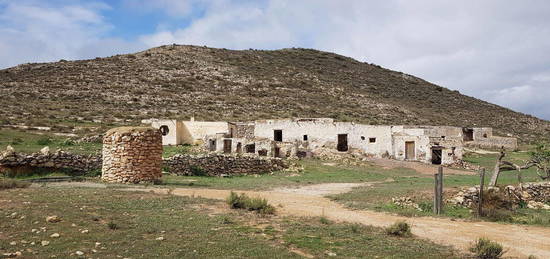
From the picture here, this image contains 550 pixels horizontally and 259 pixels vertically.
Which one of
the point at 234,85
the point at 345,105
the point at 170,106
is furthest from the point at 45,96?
the point at 345,105

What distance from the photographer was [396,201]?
1355 centimetres

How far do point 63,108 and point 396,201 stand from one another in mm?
36924

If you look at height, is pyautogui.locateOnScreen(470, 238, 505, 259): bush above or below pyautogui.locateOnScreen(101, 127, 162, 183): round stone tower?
below

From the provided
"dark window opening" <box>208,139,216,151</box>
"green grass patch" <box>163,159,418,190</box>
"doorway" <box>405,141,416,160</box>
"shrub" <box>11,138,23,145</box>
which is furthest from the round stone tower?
"doorway" <box>405,141,416,160</box>

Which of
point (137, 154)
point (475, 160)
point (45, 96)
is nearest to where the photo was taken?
point (137, 154)

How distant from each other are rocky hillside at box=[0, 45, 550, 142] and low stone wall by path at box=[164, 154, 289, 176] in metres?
17.5

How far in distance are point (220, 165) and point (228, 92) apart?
36.4 m

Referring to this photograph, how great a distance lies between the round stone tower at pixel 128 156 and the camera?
15.5 m

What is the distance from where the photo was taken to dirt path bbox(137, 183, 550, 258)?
342 inches

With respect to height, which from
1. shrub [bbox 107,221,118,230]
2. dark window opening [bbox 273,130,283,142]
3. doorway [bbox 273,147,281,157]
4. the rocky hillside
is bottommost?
shrub [bbox 107,221,118,230]

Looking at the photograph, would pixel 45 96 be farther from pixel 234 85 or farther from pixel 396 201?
A: pixel 396 201

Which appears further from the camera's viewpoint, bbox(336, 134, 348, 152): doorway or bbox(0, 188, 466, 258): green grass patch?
bbox(336, 134, 348, 152): doorway

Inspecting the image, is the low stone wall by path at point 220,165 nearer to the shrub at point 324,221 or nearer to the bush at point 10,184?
the bush at point 10,184

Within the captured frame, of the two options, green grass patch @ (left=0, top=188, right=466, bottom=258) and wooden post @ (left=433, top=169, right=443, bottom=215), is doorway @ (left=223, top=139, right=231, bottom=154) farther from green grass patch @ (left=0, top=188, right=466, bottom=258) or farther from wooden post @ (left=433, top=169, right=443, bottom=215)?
wooden post @ (left=433, top=169, right=443, bottom=215)
